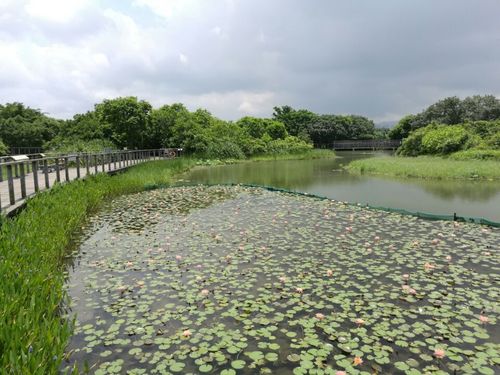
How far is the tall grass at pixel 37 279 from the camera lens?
2.75 m

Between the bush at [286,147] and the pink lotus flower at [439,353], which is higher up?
the bush at [286,147]

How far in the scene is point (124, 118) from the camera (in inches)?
1425

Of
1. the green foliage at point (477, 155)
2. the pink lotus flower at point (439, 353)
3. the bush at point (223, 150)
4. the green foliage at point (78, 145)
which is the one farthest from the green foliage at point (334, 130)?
the pink lotus flower at point (439, 353)

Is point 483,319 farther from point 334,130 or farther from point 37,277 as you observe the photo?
point 334,130

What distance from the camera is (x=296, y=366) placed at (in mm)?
3744

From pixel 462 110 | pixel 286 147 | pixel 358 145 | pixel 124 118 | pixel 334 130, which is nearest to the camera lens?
pixel 124 118

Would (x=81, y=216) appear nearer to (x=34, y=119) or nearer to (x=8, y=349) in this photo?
(x=8, y=349)

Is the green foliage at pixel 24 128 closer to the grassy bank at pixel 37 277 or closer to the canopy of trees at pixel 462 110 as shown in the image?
the grassy bank at pixel 37 277

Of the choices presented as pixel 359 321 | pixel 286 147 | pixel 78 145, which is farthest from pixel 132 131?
pixel 359 321

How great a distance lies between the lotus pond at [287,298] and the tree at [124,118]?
28357 millimetres

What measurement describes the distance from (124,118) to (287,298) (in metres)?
34.2

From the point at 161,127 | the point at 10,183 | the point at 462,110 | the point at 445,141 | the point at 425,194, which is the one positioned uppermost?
the point at 462,110

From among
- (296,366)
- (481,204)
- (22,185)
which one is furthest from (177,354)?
(481,204)

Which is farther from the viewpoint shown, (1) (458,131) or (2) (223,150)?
(2) (223,150)
